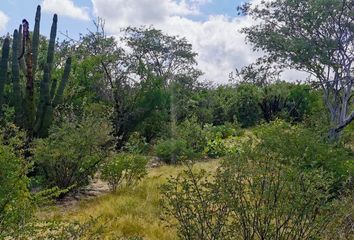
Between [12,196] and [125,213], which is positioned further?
[125,213]

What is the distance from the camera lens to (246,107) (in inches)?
987

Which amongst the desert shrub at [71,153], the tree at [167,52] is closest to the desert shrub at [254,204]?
the desert shrub at [71,153]

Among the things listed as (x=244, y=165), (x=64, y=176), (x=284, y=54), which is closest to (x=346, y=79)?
(x=284, y=54)

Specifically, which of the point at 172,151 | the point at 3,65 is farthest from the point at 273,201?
the point at 172,151

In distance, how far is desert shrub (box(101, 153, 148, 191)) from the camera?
8484mm

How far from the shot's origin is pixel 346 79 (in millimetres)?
12211

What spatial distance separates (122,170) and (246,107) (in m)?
17.4

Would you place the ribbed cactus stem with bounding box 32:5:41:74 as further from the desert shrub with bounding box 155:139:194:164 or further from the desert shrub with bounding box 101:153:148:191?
the desert shrub with bounding box 155:139:194:164

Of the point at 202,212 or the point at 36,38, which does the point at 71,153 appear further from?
the point at 36,38

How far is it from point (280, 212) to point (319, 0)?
849cm

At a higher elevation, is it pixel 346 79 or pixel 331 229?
pixel 346 79

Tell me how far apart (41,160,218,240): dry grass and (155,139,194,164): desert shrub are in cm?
379

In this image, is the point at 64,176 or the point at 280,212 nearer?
the point at 280,212

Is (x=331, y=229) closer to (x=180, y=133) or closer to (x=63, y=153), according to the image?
(x=63, y=153)
